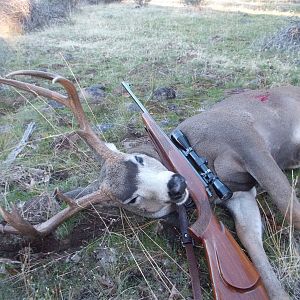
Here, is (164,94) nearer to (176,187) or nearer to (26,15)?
(176,187)

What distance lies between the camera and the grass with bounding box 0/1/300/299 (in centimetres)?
327

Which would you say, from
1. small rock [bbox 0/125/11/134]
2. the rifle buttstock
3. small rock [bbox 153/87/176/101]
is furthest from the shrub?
the rifle buttstock

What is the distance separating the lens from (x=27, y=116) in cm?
589

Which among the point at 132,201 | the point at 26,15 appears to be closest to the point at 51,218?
the point at 132,201

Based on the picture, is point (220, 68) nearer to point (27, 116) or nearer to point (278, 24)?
point (27, 116)

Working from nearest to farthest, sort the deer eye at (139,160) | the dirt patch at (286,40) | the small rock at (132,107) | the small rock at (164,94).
Answer: the deer eye at (139,160)
the small rock at (132,107)
the small rock at (164,94)
the dirt patch at (286,40)

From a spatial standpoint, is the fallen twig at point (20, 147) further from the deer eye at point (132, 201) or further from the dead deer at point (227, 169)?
the deer eye at point (132, 201)

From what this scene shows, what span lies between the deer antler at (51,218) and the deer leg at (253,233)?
3.48ft

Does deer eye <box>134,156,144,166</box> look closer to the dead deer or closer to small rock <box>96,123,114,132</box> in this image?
the dead deer

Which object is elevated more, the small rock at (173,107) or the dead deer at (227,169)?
the dead deer at (227,169)

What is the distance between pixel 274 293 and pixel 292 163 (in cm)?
157

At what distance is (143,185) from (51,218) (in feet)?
2.37

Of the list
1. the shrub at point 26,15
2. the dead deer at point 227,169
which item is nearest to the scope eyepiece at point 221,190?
the dead deer at point 227,169

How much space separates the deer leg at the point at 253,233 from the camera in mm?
3143
